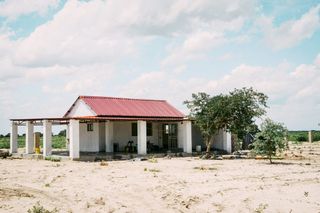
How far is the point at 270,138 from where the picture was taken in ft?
72.2

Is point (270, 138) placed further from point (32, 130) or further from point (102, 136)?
point (32, 130)

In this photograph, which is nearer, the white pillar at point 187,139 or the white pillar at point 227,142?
the white pillar at point 187,139

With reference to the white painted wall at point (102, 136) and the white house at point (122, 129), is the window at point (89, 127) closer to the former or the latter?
the white house at point (122, 129)

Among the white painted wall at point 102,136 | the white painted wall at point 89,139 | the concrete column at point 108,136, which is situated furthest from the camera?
the white painted wall at point 102,136

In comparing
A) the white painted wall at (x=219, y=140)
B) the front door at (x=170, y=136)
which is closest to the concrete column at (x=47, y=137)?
the front door at (x=170, y=136)

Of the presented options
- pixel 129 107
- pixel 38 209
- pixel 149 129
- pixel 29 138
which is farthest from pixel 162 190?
pixel 129 107

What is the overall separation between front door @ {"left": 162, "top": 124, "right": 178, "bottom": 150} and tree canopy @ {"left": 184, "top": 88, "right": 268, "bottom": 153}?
18.4 ft

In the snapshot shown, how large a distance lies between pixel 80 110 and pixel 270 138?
14.2m

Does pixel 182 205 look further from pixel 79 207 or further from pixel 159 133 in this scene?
pixel 159 133

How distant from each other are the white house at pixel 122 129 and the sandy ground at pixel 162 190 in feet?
26.2

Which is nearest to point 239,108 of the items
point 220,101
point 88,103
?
point 220,101

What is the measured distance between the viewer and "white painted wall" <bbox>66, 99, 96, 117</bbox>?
2904 centimetres

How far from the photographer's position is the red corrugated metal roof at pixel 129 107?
2948 cm

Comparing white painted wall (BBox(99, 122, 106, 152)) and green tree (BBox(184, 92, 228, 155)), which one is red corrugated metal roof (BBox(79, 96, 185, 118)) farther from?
green tree (BBox(184, 92, 228, 155))
